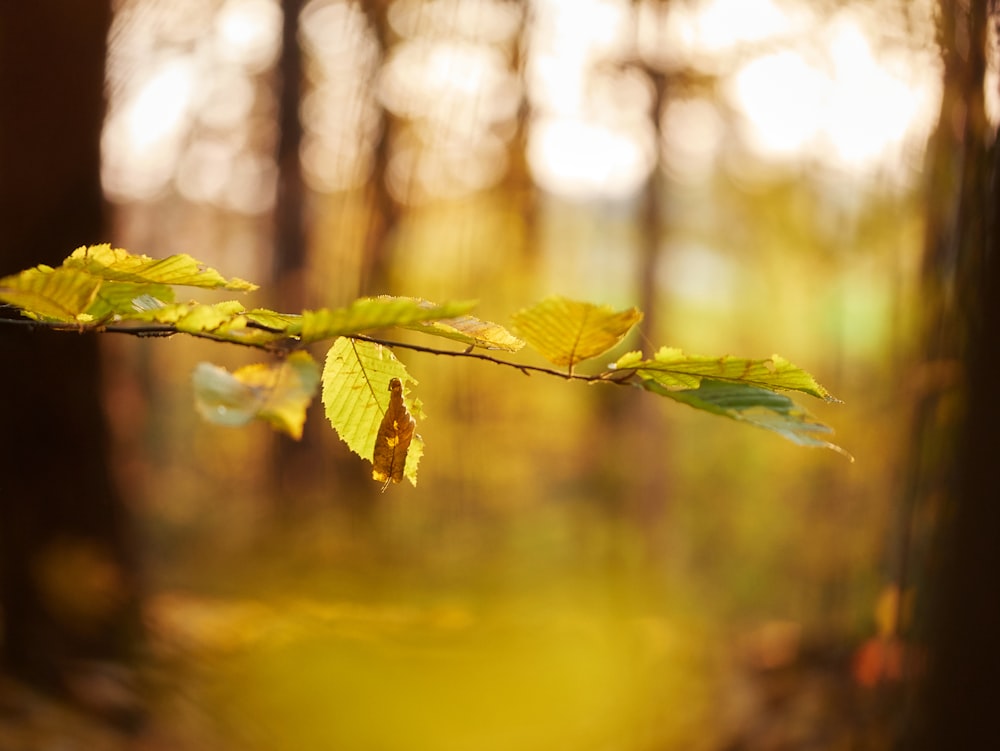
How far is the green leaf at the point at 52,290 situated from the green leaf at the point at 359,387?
22cm

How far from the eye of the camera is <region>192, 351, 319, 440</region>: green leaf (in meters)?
0.43

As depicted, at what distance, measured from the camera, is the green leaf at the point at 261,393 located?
0.43m

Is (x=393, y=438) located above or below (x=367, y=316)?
below

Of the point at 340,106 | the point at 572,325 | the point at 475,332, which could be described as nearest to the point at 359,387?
the point at 475,332

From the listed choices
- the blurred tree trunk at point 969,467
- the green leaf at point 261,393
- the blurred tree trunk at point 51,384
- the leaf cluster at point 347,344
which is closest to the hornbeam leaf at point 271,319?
the leaf cluster at point 347,344

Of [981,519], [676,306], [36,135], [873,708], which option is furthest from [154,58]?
[676,306]

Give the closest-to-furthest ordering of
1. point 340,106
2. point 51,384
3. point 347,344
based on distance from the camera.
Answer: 1. point 347,344
2. point 51,384
3. point 340,106

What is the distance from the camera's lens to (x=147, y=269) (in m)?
0.64

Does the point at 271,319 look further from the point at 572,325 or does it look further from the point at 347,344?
the point at 572,325

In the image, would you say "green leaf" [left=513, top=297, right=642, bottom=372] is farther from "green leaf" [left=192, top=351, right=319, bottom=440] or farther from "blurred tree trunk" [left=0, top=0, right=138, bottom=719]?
"blurred tree trunk" [left=0, top=0, right=138, bottom=719]

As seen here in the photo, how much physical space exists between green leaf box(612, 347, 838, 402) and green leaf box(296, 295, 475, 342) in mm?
184

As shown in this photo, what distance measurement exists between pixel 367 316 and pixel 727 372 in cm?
29

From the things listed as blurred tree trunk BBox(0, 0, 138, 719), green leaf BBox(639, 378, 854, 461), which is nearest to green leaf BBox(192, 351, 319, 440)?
green leaf BBox(639, 378, 854, 461)

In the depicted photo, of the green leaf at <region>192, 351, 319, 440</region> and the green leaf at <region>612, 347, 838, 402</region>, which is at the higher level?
the green leaf at <region>612, 347, 838, 402</region>
